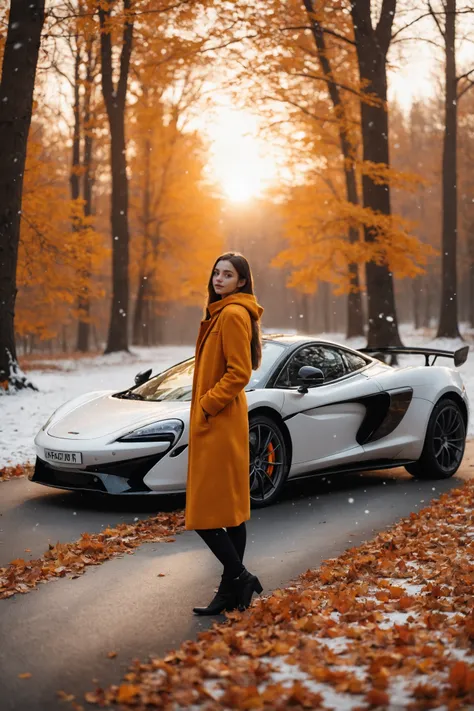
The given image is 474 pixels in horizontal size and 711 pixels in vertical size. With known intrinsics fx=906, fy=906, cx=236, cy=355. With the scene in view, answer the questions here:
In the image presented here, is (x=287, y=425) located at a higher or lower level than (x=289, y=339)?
lower

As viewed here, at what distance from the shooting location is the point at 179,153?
33969 millimetres

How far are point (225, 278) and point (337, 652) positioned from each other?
200 cm

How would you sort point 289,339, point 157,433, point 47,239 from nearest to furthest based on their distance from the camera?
point 157,433
point 289,339
point 47,239

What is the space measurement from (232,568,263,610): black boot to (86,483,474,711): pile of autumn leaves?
67mm

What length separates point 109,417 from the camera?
7.75 m

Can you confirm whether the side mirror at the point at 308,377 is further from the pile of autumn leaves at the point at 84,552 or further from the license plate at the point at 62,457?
the license plate at the point at 62,457

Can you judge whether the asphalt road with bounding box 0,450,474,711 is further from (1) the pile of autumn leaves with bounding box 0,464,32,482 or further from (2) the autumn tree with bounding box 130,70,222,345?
(2) the autumn tree with bounding box 130,70,222,345

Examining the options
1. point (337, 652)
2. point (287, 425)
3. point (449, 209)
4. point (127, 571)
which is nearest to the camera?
point (337, 652)

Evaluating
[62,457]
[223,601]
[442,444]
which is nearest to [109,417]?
[62,457]

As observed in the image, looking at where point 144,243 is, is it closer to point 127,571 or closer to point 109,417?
point 109,417

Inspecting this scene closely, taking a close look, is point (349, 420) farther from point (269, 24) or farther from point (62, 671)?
point (269, 24)

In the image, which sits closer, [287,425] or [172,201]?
[287,425]

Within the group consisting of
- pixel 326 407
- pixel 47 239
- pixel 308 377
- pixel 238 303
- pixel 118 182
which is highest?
pixel 118 182

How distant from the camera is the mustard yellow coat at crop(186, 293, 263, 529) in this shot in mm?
4711
